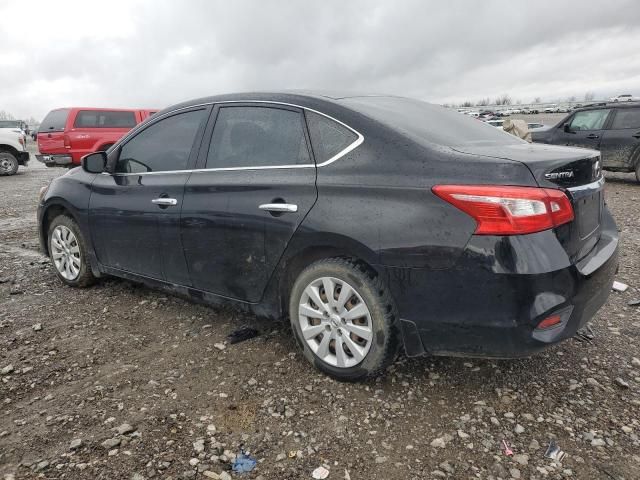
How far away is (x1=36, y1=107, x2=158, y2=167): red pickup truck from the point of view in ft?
48.4

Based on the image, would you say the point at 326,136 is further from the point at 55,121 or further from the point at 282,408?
the point at 55,121

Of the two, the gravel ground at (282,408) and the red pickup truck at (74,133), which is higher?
the red pickup truck at (74,133)

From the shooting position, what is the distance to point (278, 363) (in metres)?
3.11

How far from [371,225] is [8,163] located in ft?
54.9

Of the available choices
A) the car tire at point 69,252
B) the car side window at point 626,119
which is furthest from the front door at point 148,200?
the car side window at point 626,119

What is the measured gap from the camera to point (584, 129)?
10.9 meters

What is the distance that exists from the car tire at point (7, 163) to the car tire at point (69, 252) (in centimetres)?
1336

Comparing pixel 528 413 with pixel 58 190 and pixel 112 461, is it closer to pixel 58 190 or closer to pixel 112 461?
pixel 112 461

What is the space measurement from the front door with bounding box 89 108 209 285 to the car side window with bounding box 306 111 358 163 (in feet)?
3.19

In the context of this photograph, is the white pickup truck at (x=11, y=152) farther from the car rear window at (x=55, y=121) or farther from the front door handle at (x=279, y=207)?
the front door handle at (x=279, y=207)

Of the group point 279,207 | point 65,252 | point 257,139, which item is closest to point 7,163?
point 65,252

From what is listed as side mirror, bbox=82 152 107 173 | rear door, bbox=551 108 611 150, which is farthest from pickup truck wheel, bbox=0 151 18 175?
rear door, bbox=551 108 611 150

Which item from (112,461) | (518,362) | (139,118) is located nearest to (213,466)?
(112,461)

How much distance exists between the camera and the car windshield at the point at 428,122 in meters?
2.73
